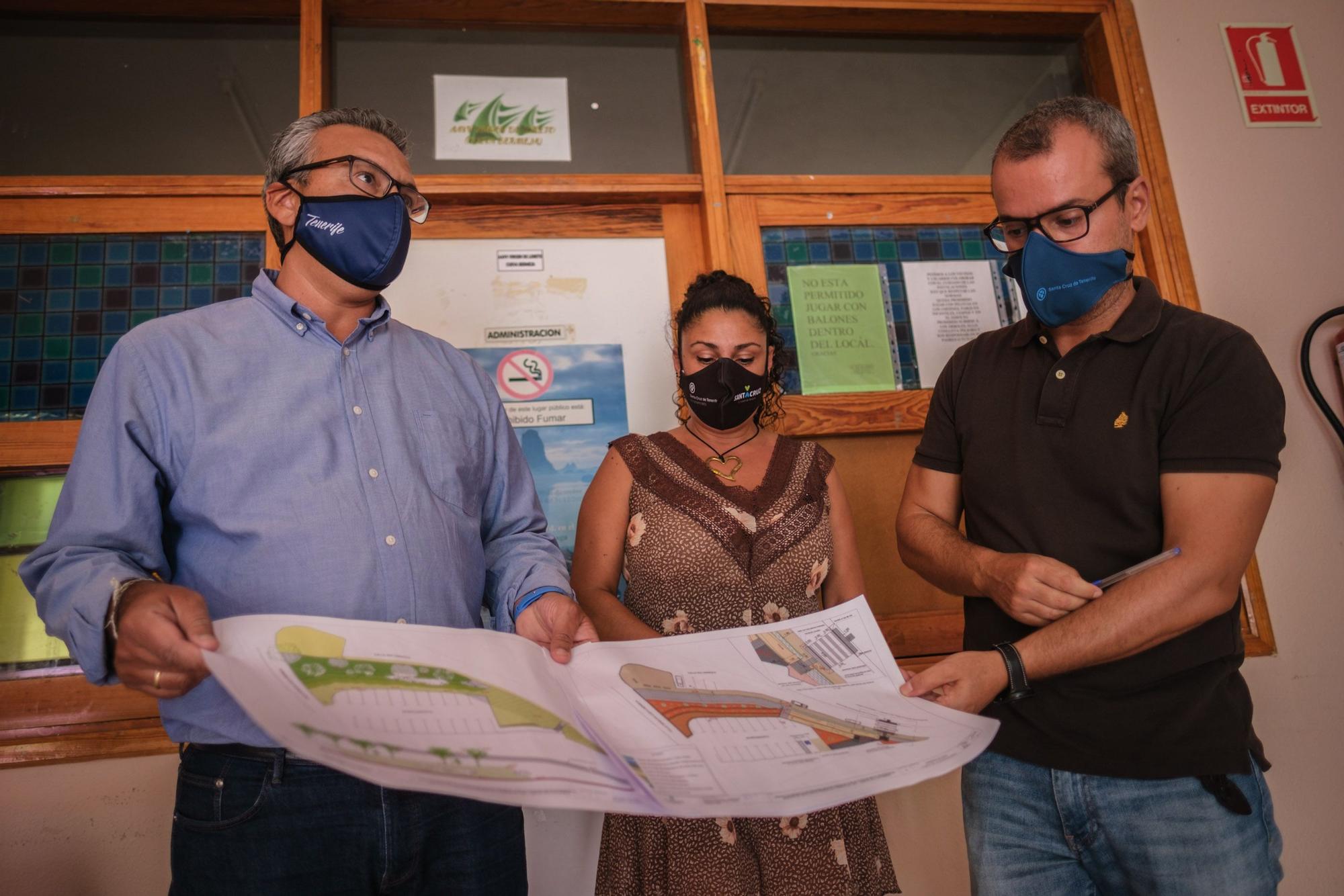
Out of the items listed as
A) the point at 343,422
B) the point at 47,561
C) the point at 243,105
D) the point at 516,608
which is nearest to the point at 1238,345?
the point at 516,608

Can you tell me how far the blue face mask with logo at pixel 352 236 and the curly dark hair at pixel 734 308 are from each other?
0.75 metres

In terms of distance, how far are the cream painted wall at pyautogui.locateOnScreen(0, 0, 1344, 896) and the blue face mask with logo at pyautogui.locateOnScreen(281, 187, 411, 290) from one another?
4.34ft

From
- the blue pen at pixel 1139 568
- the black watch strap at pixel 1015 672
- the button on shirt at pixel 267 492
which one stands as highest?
the button on shirt at pixel 267 492

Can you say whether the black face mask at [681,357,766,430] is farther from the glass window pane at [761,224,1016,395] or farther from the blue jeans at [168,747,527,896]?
the blue jeans at [168,747,527,896]

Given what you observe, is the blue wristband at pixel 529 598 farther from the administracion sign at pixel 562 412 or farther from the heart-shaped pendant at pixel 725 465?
the administracion sign at pixel 562 412

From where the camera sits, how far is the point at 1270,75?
8.86ft

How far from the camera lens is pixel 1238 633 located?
50.2 inches

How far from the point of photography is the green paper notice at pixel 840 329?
2498mm

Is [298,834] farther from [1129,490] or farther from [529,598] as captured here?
[1129,490]

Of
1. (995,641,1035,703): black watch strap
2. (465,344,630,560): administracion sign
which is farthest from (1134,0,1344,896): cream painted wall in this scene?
(465,344,630,560): administracion sign

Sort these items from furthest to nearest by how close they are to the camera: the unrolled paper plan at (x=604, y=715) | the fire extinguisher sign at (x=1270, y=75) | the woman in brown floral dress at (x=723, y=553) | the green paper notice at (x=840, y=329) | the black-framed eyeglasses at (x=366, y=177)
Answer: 1. the fire extinguisher sign at (x=1270, y=75)
2. the green paper notice at (x=840, y=329)
3. the woman in brown floral dress at (x=723, y=553)
4. the black-framed eyeglasses at (x=366, y=177)
5. the unrolled paper plan at (x=604, y=715)

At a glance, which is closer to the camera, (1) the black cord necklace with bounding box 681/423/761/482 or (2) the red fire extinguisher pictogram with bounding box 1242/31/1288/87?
(1) the black cord necklace with bounding box 681/423/761/482

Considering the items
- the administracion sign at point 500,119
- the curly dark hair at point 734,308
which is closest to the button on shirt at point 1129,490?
the curly dark hair at point 734,308

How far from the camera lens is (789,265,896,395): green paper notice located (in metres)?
2.50
